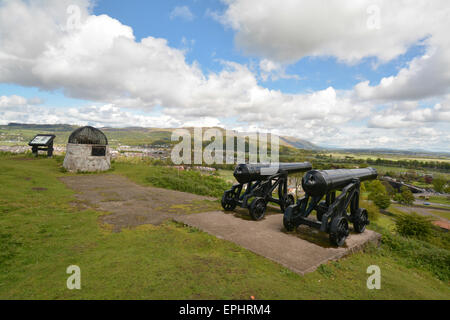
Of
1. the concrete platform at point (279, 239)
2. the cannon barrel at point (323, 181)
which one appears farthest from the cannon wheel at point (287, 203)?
the cannon barrel at point (323, 181)

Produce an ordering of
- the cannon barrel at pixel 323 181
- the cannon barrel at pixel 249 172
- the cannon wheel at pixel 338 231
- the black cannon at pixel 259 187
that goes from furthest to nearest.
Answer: the cannon barrel at pixel 249 172 → the black cannon at pixel 259 187 → the cannon barrel at pixel 323 181 → the cannon wheel at pixel 338 231

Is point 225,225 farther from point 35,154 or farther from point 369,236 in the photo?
point 35,154

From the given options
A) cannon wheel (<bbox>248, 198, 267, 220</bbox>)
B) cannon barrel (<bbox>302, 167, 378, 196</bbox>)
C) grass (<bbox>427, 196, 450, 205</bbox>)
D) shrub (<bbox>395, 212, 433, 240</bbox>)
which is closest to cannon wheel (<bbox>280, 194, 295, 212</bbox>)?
cannon wheel (<bbox>248, 198, 267, 220</bbox>)

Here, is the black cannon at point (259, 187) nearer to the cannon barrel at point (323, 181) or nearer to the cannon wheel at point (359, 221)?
the cannon barrel at point (323, 181)

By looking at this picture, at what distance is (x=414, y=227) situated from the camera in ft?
40.7

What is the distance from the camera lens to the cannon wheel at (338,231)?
5.76 meters

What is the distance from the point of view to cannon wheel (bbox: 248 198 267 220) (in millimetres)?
7737

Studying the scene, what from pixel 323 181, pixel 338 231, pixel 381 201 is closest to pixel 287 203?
pixel 323 181

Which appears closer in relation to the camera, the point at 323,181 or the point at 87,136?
the point at 323,181

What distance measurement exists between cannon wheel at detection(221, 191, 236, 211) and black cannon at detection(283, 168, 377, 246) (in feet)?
8.87

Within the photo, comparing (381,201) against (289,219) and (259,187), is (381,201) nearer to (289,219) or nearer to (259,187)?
(259,187)

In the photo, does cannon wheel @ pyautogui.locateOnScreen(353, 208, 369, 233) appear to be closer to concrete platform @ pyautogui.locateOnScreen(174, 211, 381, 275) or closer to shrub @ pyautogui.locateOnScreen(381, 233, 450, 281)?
concrete platform @ pyautogui.locateOnScreen(174, 211, 381, 275)

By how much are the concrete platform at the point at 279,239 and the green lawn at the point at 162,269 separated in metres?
0.24

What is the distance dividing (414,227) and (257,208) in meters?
10.5
